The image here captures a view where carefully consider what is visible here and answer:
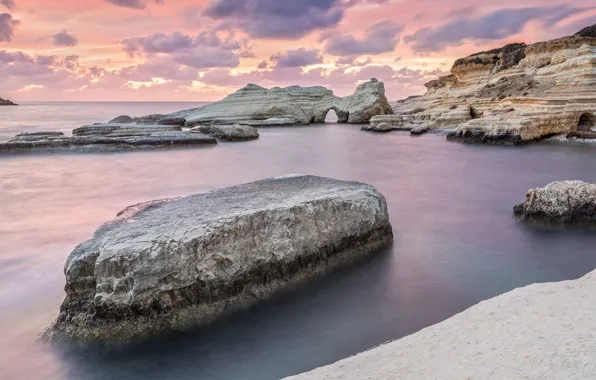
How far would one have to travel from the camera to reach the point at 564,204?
729 cm

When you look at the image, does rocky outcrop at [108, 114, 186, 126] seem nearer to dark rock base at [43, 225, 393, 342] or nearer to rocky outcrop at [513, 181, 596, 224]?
rocky outcrop at [513, 181, 596, 224]

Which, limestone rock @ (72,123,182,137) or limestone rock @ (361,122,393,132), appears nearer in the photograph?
limestone rock @ (72,123,182,137)

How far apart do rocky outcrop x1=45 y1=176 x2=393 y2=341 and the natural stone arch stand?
2015cm

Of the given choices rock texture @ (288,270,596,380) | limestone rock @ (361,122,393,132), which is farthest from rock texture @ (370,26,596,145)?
rock texture @ (288,270,596,380)

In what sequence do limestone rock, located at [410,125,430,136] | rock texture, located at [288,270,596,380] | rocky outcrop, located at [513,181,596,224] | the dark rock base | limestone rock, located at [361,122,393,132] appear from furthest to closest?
limestone rock, located at [361,122,393,132]
limestone rock, located at [410,125,430,136]
rocky outcrop, located at [513,181,596,224]
the dark rock base
rock texture, located at [288,270,596,380]

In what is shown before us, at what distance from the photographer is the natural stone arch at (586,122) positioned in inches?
836

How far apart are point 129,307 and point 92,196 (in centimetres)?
742

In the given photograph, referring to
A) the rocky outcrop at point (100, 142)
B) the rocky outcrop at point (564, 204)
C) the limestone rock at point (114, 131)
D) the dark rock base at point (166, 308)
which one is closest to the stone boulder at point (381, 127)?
the rocky outcrop at point (100, 142)

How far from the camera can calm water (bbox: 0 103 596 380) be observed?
3.85 metres

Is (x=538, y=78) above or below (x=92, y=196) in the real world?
above

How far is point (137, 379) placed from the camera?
142 inches

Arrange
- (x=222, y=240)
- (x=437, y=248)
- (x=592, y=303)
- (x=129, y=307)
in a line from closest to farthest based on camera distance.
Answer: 1. (x=592, y=303)
2. (x=129, y=307)
3. (x=222, y=240)
4. (x=437, y=248)

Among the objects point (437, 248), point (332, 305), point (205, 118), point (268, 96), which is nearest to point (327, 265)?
point (332, 305)

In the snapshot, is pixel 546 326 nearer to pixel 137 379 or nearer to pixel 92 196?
pixel 137 379
